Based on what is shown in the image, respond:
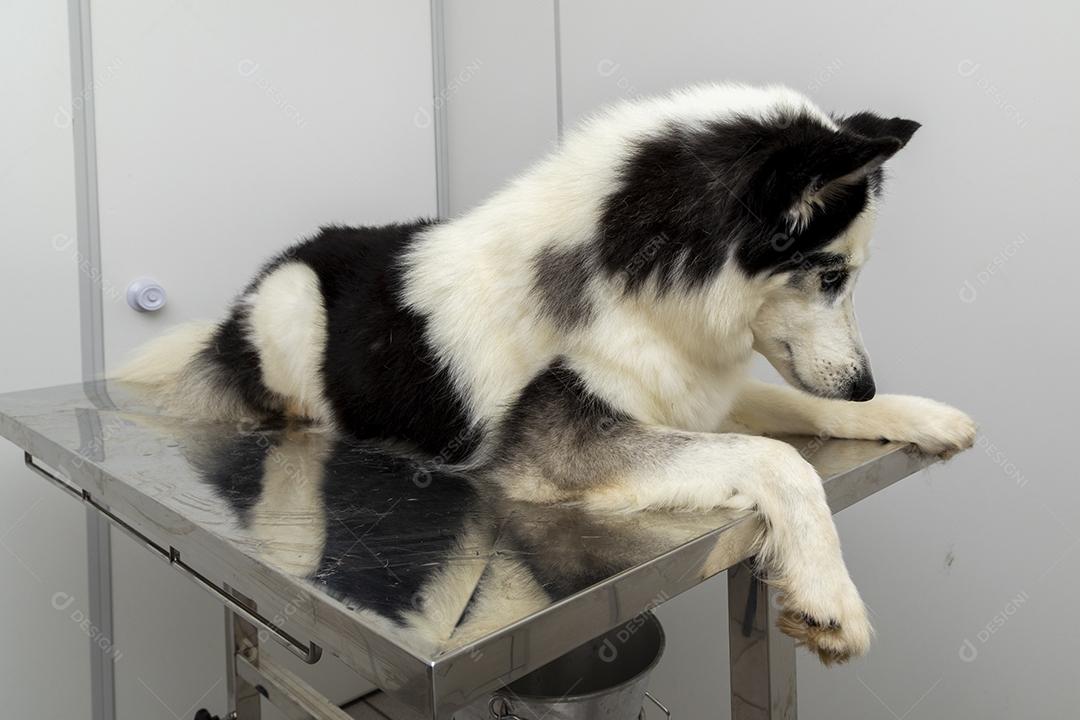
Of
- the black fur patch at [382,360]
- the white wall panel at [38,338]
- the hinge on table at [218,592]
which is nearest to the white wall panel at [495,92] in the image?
the black fur patch at [382,360]

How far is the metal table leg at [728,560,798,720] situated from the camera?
1.17 meters

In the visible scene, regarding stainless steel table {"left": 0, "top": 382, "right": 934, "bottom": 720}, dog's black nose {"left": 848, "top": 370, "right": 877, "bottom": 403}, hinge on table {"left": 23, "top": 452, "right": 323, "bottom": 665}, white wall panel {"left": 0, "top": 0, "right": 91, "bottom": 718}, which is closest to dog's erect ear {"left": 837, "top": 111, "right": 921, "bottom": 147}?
dog's black nose {"left": 848, "top": 370, "right": 877, "bottom": 403}

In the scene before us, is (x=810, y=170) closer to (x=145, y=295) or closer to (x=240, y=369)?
(x=240, y=369)

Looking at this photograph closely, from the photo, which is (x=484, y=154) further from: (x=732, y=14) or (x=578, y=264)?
(x=578, y=264)

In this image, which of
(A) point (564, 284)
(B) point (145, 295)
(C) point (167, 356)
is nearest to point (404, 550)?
(A) point (564, 284)

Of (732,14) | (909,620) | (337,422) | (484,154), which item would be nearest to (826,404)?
(909,620)

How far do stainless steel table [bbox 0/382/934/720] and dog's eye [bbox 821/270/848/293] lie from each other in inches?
10.6

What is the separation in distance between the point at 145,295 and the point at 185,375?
0.41m

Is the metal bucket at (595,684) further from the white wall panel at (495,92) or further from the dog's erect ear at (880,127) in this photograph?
the white wall panel at (495,92)

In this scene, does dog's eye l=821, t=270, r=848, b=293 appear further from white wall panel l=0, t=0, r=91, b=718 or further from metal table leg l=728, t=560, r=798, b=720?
white wall panel l=0, t=0, r=91, b=718

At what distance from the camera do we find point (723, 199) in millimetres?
1104

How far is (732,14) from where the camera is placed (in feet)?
6.40

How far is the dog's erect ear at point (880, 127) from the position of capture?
4.08ft

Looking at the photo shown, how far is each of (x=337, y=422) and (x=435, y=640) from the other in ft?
2.87
